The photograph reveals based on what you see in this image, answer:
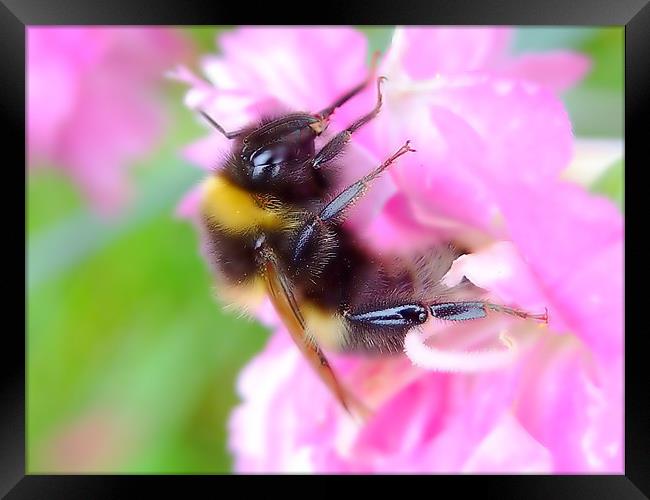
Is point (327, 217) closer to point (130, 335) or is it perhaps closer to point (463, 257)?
point (463, 257)

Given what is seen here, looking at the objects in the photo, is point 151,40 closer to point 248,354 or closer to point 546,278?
point 248,354

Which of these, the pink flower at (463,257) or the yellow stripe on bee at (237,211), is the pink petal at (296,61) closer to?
the pink flower at (463,257)

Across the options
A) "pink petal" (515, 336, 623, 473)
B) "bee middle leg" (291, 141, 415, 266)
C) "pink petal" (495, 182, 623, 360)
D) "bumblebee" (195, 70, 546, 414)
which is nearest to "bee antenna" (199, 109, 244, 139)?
"bumblebee" (195, 70, 546, 414)

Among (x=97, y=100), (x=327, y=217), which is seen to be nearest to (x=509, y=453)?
(x=327, y=217)

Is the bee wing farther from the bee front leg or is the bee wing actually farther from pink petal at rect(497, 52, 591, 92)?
pink petal at rect(497, 52, 591, 92)

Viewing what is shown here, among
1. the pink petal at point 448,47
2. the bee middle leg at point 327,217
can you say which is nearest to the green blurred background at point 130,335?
the bee middle leg at point 327,217
